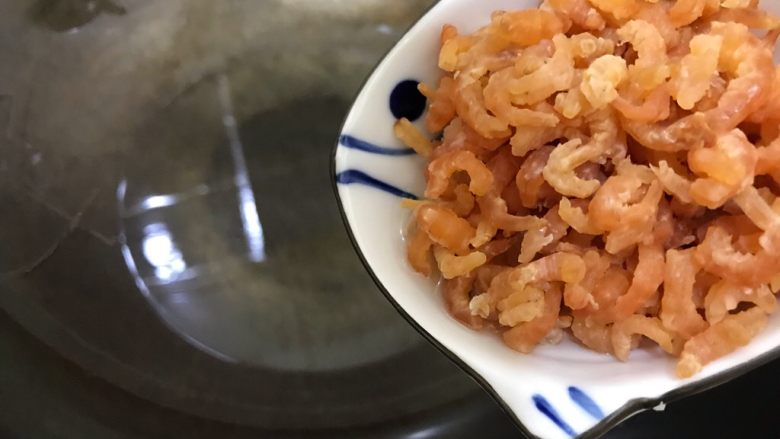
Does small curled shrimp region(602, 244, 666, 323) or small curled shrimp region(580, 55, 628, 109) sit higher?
small curled shrimp region(580, 55, 628, 109)

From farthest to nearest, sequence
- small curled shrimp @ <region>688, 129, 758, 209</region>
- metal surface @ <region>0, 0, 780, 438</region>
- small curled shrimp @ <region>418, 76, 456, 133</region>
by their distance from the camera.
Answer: metal surface @ <region>0, 0, 780, 438</region> < small curled shrimp @ <region>418, 76, 456, 133</region> < small curled shrimp @ <region>688, 129, 758, 209</region>

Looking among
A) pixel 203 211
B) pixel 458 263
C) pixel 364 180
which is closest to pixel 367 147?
pixel 364 180

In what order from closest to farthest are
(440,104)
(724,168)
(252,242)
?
(724,168)
(440,104)
(252,242)

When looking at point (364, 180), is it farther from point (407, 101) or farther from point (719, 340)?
point (719, 340)

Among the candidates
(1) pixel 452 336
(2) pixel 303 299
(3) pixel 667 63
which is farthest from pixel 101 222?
(3) pixel 667 63

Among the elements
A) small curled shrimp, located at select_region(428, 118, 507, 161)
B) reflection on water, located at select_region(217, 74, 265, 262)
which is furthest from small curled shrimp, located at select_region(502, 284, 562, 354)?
reflection on water, located at select_region(217, 74, 265, 262)

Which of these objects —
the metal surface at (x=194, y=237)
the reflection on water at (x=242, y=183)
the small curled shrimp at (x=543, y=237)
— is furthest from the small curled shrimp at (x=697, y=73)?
the reflection on water at (x=242, y=183)

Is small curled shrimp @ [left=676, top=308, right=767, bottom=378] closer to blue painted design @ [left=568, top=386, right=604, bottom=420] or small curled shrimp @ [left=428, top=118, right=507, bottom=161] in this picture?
blue painted design @ [left=568, top=386, right=604, bottom=420]

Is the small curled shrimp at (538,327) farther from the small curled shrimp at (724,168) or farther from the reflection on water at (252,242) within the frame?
the reflection on water at (252,242)
